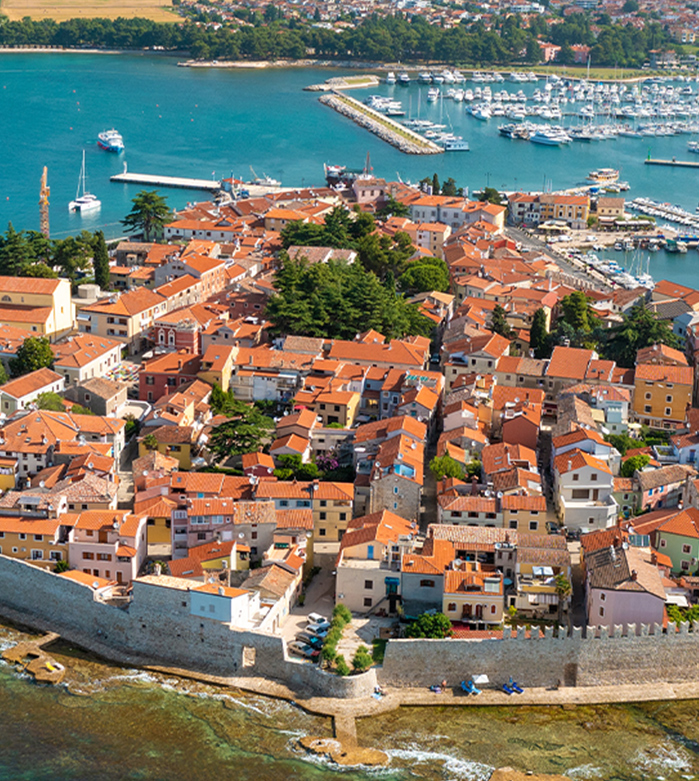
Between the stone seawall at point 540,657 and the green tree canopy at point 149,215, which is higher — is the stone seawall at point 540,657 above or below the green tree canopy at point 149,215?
below

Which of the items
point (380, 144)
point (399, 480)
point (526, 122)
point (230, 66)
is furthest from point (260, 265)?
point (230, 66)

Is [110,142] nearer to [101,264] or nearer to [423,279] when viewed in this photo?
[101,264]

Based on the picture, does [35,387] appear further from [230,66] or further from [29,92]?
[230,66]

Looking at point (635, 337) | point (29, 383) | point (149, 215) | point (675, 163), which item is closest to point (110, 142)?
point (149, 215)

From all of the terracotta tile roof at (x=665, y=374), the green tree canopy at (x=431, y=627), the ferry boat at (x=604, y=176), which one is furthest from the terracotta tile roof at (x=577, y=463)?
the ferry boat at (x=604, y=176)

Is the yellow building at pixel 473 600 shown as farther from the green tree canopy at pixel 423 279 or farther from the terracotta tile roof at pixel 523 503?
the green tree canopy at pixel 423 279

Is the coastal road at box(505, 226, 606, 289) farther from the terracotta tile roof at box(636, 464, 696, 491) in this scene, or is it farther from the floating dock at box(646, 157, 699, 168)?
the floating dock at box(646, 157, 699, 168)
